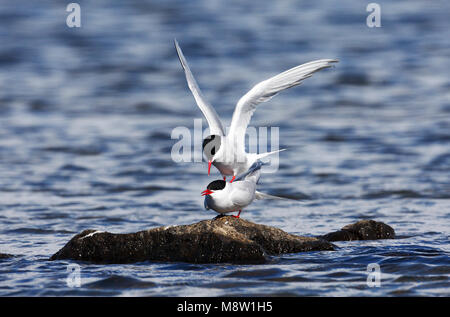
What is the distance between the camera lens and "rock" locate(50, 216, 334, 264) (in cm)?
582

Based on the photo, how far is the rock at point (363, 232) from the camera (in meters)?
6.70

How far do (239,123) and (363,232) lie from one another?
1.55 meters

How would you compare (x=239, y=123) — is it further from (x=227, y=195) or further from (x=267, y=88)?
(x=227, y=195)

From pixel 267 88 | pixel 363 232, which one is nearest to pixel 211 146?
pixel 267 88

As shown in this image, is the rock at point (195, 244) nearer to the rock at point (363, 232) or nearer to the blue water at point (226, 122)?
the blue water at point (226, 122)

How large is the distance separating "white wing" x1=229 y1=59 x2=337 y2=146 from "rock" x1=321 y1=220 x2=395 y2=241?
126 centimetres

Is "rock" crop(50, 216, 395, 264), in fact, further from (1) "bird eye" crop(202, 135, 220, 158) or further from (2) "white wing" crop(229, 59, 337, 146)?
(2) "white wing" crop(229, 59, 337, 146)

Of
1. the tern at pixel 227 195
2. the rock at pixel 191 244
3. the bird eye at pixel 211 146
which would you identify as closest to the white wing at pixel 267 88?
the bird eye at pixel 211 146

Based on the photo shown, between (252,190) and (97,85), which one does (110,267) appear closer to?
(252,190)

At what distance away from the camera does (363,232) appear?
6711mm

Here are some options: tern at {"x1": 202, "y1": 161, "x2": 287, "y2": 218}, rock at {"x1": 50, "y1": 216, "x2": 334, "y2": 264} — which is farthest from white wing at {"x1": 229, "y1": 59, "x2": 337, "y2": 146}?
rock at {"x1": 50, "y1": 216, "x2": 334, "y2": 264}

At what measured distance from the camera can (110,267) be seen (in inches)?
227

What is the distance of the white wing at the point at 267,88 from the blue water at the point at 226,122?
1.29 meters
